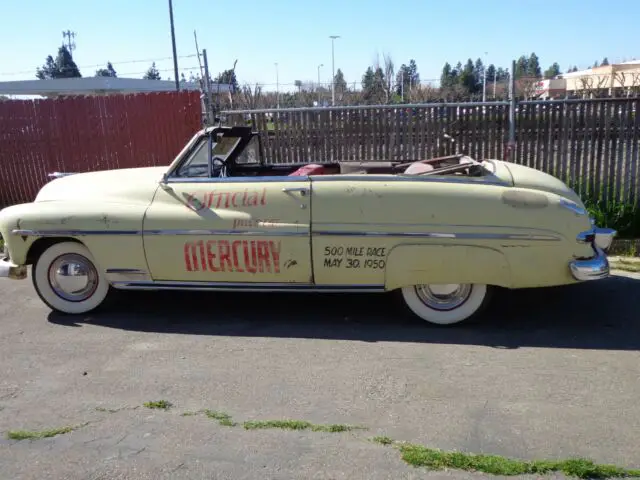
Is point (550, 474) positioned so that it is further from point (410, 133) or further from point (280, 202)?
point (410, 133)

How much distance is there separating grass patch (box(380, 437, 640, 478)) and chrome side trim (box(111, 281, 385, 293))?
204 cm

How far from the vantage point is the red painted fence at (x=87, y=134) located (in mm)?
9797

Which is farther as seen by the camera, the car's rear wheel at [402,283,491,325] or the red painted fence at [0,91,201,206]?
the red painted fence at [0,91,201,206]

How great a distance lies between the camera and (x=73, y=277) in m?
5.53

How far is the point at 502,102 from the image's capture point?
823 cm

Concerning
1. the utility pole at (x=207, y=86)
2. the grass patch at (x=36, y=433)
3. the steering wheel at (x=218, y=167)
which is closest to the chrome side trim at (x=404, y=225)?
the steering wheel at (x=218, y=167)

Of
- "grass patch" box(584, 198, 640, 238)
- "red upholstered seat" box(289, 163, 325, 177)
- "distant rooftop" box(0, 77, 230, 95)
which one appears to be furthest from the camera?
"distant rooftop" box(0, 77, 230, 95)

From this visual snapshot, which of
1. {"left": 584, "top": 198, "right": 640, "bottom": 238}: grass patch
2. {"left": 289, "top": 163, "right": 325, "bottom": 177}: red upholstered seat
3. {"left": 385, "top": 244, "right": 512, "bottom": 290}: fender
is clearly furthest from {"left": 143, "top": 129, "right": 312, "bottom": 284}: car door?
{"left": 584, "top": 198, "right": 640, "bottom": 238}: grass patch

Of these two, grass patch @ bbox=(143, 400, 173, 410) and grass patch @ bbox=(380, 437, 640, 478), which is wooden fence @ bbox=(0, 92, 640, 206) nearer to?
grass patch @ bbox=(143, 400, 173, 410)

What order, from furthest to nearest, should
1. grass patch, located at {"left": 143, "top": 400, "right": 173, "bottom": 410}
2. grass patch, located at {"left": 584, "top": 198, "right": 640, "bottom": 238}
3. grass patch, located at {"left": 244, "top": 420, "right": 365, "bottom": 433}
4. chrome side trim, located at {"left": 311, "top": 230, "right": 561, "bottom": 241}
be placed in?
grass patch, located at {"left": 584, "top": 198, "right": 640, "bottom": 238}, chrome side trim, located at {"left": 311, "top": 230, "right": 561, "bottom": 241}, grass patch, located at {"left": 143, "top": 400, "right": 173, "bottom": 410}, grass patch, located at {"left": 244, "top": 420, "right": 365, "bottom": 433}

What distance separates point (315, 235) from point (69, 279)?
228 cm

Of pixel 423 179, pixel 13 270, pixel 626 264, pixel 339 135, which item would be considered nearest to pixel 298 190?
pixel 423 179

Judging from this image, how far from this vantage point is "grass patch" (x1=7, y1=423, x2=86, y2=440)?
11.5 feet

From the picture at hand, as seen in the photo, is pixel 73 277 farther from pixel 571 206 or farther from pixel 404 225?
pixel 571 206
